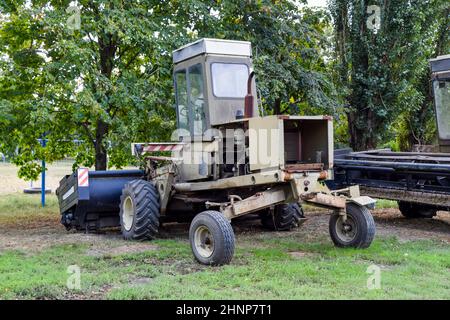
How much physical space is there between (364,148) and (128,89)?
6.83m

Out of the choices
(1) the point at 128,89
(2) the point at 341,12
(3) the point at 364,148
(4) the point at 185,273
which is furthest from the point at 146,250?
(2) the point at 341,12

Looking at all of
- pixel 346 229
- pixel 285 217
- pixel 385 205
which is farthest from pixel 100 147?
pixel 385 205

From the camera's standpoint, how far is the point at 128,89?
1108cm

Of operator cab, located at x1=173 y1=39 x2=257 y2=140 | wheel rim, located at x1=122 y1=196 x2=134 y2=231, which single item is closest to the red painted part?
operator cab, located at x1=173 y1=39 x2=257 y2=140

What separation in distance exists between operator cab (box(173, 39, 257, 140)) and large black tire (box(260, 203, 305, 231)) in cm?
216

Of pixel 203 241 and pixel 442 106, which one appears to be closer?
pixel 203 241

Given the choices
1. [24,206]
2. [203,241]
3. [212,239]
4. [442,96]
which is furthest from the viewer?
[24,206]

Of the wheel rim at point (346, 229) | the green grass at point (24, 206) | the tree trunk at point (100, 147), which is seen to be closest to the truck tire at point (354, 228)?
the wheel rim at point (346, 229)

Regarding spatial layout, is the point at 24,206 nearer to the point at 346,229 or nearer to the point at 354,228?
the point at 346,229

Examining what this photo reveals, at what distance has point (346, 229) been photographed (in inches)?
329

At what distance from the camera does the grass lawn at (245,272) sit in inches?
232

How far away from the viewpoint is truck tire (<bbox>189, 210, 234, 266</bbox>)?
718cm

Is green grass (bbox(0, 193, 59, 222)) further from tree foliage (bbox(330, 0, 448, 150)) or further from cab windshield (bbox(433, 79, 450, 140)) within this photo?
cab windshield (bbox(433, 79, 450, 140))

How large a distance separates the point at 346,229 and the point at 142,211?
3.03 m
